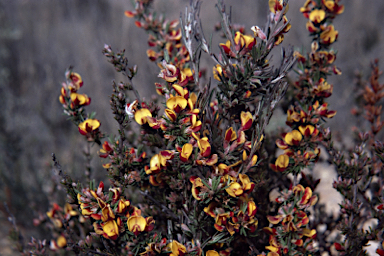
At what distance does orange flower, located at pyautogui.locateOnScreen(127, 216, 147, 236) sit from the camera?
0.97 m

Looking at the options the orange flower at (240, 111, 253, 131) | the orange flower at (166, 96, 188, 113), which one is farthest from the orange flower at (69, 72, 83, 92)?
the orange flower at (240, 111, 253, 131)

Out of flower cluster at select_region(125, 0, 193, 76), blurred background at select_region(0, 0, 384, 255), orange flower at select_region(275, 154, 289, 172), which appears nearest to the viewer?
orange flower at select_region(275, 154, 289, 172)

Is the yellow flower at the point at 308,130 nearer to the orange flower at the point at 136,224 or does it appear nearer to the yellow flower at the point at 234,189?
the yellow flower at the point at 234,189

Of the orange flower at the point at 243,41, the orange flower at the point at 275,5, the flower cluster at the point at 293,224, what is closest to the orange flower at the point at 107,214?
the flower cluster at the point at 293,224

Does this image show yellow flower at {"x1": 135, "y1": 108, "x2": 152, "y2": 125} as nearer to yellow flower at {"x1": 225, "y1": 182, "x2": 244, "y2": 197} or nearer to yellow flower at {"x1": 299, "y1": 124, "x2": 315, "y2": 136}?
yellow flower at {"x1": 225, "y1": 182, "x2": 244, "y2": 197}

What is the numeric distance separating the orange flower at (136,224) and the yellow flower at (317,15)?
1087mm

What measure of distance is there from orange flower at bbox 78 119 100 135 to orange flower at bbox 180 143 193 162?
41 centimetres

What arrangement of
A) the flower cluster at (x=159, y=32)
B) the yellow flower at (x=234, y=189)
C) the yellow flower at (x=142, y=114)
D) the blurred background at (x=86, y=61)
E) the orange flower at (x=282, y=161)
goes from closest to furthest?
the yellow flower at (x=234, y=189)
the yellow flower at (x=142, y=114)
the orange flower at (x=282, y=161)
the flower cluster at (x=159, y=32)
the blurred background at (x=86, y=61)

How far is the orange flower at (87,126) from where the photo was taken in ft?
3.62

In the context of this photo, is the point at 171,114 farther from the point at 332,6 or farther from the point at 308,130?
the point at 332,6

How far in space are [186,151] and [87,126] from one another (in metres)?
0.44

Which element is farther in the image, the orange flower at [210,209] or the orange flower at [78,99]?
the orange flower at [78,99]

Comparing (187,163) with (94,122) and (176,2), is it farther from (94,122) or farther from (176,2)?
(176,2)

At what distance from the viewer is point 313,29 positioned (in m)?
1.27
